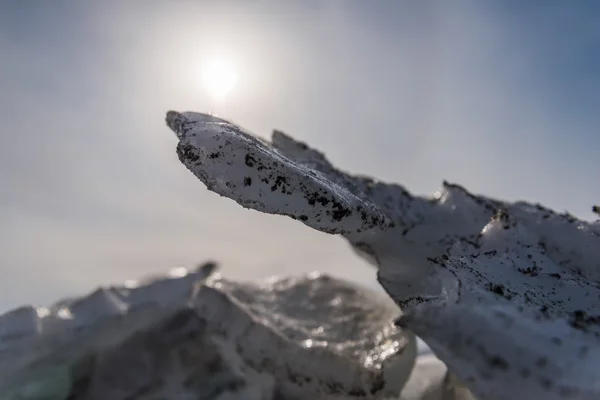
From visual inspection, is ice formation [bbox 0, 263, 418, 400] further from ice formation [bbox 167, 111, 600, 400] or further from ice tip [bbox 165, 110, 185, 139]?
ice tip [bbox 165, 110, 185, 139]

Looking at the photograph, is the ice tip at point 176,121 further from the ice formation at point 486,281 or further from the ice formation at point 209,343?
the ice formation at point 209,343

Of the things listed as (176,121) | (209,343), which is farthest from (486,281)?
(209,343)

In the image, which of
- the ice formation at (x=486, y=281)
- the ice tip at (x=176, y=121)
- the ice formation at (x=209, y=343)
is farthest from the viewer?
the ice formation at (x=209, y=343)

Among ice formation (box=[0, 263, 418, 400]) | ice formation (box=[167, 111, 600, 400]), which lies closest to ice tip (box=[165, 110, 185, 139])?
ice formation (box=[167, 111, 600, 400])

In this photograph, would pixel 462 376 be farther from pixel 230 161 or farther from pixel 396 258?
pixel 396 258

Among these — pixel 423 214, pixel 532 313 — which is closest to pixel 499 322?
pixel 532 313

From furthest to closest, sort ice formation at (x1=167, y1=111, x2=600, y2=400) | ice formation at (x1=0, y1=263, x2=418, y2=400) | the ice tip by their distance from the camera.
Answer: ice formation at (x1=0, y1=263, x2=418, y2=400) → the ice tip → ice formation at (x1=167, y1=111, x2=600, y2=400)

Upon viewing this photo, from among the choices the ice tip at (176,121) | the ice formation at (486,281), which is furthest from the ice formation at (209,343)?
the ice tip at (176,121)
